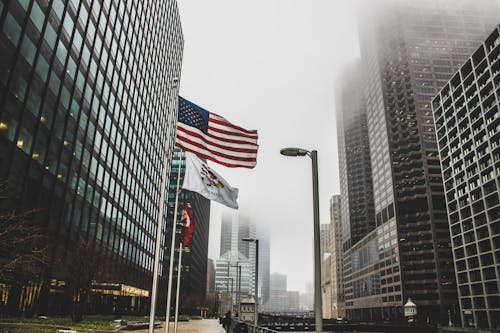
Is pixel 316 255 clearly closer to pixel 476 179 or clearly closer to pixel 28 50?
pixel 28 50

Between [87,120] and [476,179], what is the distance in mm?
92407

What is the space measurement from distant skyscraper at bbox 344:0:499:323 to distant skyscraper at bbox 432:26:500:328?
113 feet

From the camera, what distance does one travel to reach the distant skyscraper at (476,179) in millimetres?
91438

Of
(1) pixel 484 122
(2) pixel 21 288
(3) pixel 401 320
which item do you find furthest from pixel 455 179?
(2) pixel 21 288

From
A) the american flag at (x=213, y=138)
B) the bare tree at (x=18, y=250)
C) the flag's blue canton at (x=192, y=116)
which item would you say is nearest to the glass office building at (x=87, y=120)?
the flag's blue canton at (x=192, y=116)

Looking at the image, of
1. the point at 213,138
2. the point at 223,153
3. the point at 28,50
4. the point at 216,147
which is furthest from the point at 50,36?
the point at 223,153

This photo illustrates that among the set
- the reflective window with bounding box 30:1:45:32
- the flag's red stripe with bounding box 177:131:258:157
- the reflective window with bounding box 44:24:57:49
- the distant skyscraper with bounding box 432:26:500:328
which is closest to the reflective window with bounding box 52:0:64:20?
the reflective window with bounding box 44:24:57:49

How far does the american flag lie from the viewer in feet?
48.3

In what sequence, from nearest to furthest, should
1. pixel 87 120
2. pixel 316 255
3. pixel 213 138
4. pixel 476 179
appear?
pixel 316 255, pixel 213 138, pixel 87 120, pixel 476 179

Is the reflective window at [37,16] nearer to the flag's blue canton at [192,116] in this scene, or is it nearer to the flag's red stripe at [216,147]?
the flag's blue canton at [192,116]

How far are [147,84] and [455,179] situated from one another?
8524 centimetres

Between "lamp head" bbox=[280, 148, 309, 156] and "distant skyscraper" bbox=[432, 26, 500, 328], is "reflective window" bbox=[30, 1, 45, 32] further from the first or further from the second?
"distant skyscraper" bbox=[432, 26, 500, 328]

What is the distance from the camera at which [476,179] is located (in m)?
100

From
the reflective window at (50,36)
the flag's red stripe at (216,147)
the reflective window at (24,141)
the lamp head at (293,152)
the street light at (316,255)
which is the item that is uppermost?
the reflective window at (50,36)
